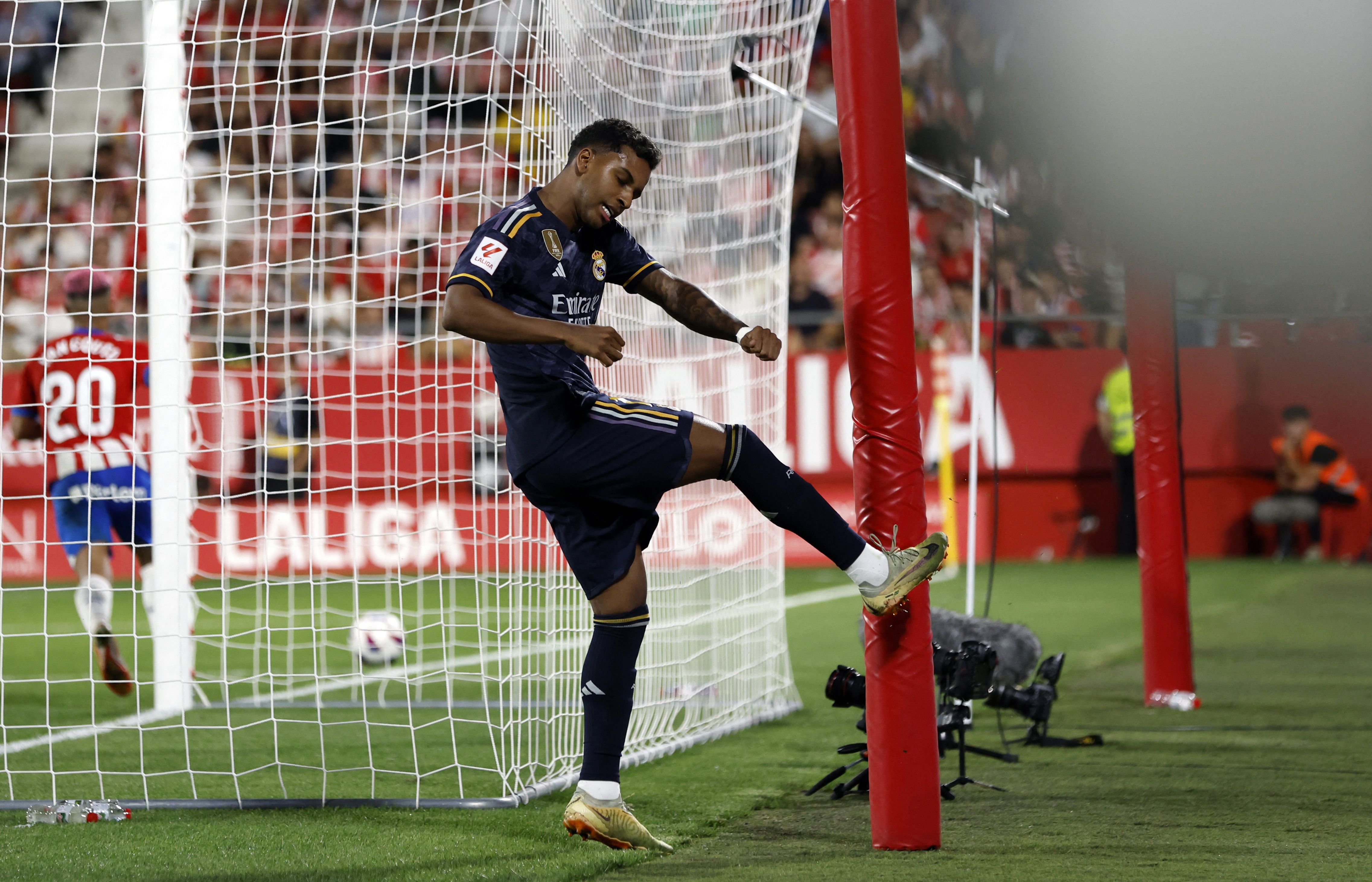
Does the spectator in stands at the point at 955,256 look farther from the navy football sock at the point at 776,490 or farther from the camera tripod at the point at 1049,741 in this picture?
the navy football sock at the point at 776,490

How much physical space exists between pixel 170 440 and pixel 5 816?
228cm

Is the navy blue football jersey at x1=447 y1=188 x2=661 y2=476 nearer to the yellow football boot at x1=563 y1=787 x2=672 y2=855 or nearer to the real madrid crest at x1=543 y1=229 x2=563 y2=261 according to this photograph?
the real madrid crest at x1=543 y1=229 x2=563 y2=261

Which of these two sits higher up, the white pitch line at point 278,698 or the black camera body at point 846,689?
the black camera body at point 846,689

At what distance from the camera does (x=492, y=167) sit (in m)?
4.76

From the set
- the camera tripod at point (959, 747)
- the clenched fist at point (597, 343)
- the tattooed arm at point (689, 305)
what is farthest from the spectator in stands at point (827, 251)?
the clenched fist at point (597, 343)

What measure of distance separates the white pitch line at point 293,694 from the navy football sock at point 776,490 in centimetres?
117

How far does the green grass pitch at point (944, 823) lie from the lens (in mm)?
3625

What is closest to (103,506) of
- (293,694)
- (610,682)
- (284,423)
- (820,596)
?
(293,694)

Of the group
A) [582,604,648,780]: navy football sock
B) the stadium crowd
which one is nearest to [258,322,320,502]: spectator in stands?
the stadium crowd

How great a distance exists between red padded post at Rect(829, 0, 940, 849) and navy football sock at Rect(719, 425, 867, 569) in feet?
0.43

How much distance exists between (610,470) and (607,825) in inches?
36.2

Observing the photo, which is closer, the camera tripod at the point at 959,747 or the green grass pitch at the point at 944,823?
the green grass pitch at the point at 944,823

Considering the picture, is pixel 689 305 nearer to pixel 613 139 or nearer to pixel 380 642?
pixel 613 139

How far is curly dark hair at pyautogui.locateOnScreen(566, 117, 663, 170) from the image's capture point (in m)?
3.83
